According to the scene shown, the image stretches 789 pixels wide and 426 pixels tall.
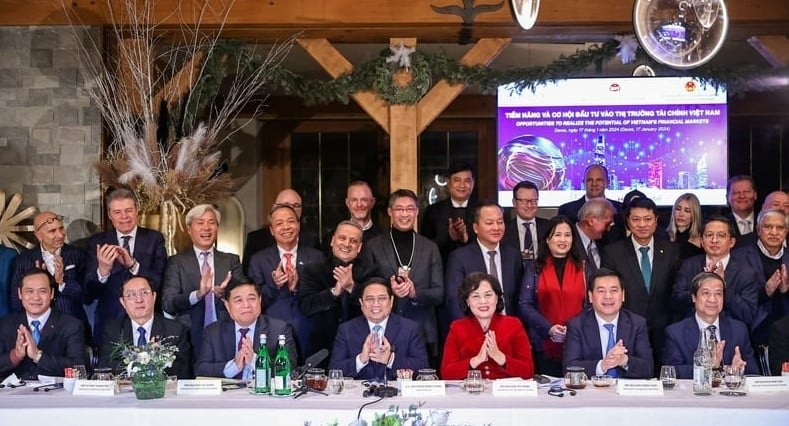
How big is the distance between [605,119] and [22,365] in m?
4.17

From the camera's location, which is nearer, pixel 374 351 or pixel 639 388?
pixel 639 388

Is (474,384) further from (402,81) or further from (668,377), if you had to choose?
(402,81)

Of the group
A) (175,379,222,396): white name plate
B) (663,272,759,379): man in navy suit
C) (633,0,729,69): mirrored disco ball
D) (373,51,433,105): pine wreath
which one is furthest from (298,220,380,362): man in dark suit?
(633,0,729,69): mirrored disco ball

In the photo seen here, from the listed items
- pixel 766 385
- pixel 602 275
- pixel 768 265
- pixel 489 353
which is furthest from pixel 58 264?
pixel 768 265

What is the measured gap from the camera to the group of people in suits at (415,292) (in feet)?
14.4

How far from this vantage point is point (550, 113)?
7.01 m

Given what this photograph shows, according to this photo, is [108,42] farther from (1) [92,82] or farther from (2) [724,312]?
(2) [724,312]

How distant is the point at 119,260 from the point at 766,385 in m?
3.02

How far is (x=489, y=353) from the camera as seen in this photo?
4.22m

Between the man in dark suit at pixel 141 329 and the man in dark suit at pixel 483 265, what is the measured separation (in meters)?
1.30

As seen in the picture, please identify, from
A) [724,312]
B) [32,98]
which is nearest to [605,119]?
[724,312]

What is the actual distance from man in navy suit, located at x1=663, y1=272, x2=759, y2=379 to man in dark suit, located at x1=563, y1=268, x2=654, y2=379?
0.43ft

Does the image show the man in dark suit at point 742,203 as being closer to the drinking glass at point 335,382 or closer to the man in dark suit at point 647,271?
the man in dark suit at point 647,271

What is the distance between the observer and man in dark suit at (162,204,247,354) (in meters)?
4.94
